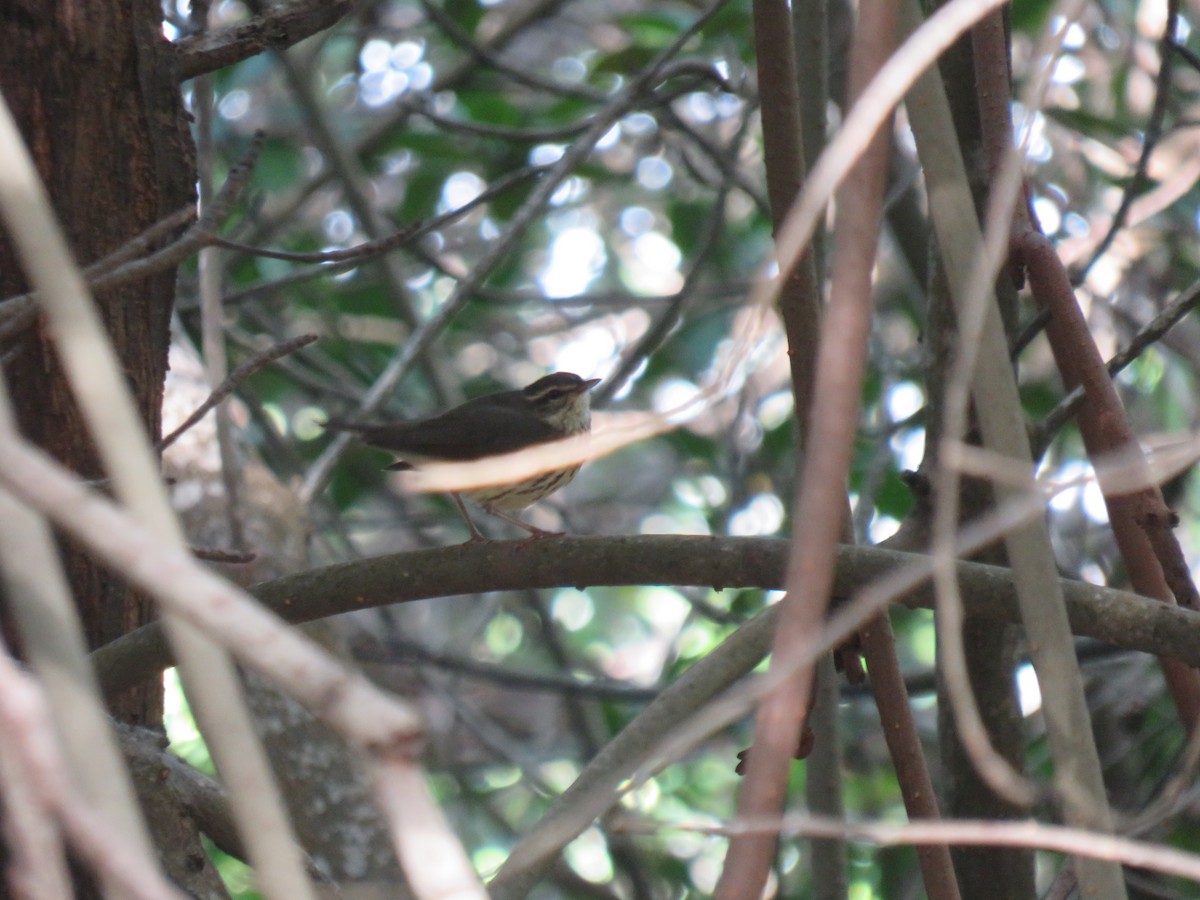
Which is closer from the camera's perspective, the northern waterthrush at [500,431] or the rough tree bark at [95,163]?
the rough tree bark at [95,163]

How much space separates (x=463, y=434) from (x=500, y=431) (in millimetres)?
202

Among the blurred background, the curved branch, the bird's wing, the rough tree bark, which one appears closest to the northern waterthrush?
the bird's wing

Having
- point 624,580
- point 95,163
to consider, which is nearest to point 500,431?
point 624,580

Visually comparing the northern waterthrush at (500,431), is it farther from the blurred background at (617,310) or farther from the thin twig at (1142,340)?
the thin twig at (1142,340)

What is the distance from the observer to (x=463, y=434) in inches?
195

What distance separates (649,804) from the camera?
6.99 meters

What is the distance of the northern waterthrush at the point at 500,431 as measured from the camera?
15.7 feet

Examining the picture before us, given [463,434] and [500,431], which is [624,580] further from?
[500,431]

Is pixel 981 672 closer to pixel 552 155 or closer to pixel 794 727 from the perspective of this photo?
pixel 794 727

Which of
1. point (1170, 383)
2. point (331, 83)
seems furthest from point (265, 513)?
point (331, 83)

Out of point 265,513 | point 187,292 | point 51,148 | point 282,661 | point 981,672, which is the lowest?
point 282,661

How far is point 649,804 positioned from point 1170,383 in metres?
3.26

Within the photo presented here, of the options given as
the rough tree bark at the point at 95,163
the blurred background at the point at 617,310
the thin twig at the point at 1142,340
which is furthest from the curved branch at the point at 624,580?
the blurred background at the point at 617,310

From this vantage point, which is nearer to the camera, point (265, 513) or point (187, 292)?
point (265, 513)
